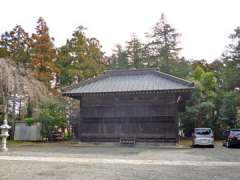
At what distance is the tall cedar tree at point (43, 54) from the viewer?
29827 millimetres

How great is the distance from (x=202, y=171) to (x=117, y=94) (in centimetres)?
1268

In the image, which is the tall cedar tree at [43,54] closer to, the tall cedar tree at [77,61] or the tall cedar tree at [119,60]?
the tall cedar tree at [77,61]

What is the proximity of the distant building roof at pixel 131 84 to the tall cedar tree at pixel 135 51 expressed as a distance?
17.2m

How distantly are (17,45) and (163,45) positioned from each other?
18681mm

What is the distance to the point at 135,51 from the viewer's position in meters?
43.8

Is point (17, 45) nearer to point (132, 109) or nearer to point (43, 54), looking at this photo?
point (43, 54)

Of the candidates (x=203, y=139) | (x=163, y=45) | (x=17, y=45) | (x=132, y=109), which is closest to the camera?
(x=203, y=139)

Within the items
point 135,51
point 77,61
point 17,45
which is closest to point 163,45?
point 135,51

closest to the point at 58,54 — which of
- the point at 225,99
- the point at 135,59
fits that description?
the point at 135,59

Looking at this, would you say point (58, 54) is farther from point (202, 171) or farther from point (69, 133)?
point (202, 171)

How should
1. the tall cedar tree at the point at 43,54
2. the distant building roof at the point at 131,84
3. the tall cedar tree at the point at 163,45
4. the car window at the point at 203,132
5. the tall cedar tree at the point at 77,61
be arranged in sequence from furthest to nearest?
the tall cedar tree at the point at 163,45 → the tall cedar tree at the point at 77,61 → the tall cedar tree at the point at 43,54 → the car window at the point at 203,132 → the distant building roof at the point at 131,84

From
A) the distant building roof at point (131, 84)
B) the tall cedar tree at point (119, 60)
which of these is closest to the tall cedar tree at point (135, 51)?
the tall cedar tree at point (119, 60)

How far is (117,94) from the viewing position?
2141 centimetres

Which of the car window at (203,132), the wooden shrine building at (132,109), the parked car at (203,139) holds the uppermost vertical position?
the wooden shrine building at (132,109)
